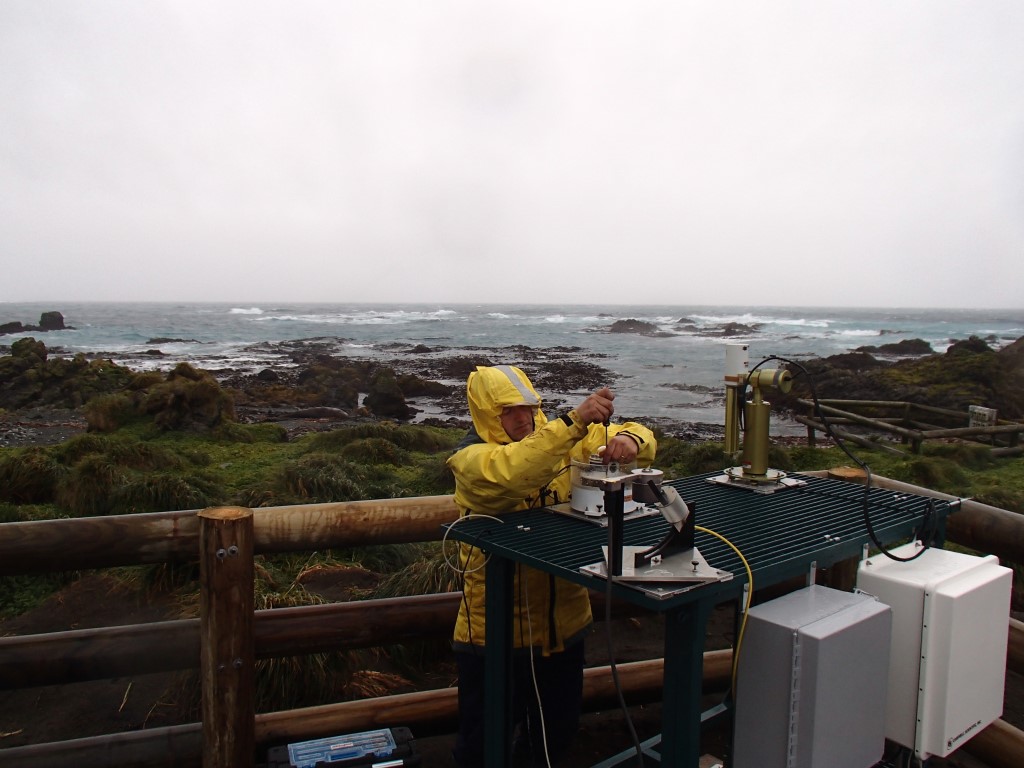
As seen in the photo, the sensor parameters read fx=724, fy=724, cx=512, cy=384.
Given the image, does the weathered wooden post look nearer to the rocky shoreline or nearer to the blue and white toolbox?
the blue and white toolbox

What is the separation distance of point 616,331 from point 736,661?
4265 centimetres

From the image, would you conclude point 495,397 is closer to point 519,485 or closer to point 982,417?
point 519,485

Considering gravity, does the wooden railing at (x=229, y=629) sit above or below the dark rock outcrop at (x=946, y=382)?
above

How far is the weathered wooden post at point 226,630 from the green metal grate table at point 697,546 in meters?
0.82

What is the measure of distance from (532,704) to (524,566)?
2.14 feet

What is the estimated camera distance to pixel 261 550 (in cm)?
282

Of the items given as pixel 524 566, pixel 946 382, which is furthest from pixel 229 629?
pixel 946 382

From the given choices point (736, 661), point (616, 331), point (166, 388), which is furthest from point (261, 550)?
point (616, 331)

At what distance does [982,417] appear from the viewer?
11977 mm

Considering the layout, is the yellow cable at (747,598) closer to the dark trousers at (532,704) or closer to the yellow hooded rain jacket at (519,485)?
the yellow hooded rain jacket at (519,485)

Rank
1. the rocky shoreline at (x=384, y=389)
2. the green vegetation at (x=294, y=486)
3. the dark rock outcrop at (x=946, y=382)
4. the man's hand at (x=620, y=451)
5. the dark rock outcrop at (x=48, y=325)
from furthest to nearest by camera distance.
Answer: the dark rock outcrop at (x=48, y=325)
the dark rock outcrop at (x=946, y=382)
the rocky shoreline at (x=384, y=389)
the green vegetation at (x=294, y=486)
the man's hand at (x=620, y=451)

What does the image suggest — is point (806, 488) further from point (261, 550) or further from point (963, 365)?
point (963, 365)

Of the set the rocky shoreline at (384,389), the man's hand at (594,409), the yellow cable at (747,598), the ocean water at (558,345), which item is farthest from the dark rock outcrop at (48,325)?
the yellow cable at (747,598)

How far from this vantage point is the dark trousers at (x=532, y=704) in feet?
8.59
